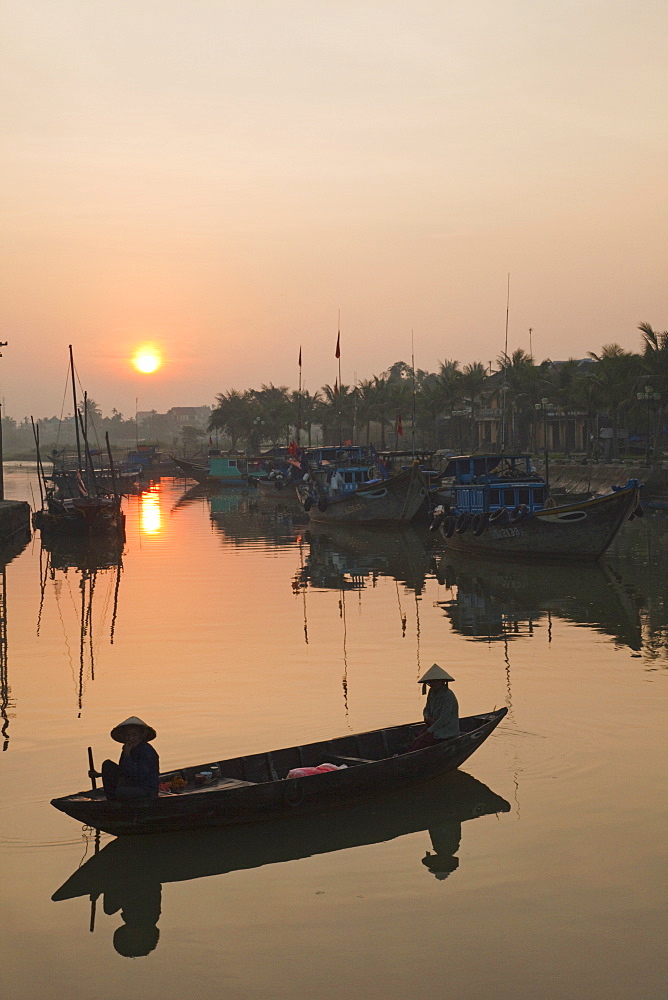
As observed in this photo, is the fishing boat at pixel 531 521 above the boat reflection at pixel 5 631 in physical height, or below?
above

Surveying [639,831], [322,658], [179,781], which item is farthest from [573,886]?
[322,658]

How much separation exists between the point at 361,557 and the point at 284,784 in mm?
29237

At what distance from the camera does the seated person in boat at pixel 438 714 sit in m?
13.2

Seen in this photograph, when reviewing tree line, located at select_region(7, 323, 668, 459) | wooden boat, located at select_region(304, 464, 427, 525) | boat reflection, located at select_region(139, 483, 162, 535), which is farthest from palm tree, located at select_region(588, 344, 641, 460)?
boat reflection, located at select_region(139, 483, 162, 535)

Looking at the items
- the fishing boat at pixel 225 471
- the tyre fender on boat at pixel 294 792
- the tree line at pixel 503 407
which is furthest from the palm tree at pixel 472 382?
the tyre fender on boat at pixel 294 792

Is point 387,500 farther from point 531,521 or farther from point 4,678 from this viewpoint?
point 4,678

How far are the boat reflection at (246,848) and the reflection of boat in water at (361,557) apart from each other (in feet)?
60.1

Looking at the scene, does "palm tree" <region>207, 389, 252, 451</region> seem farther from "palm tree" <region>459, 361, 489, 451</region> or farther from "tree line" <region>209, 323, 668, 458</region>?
"palm tree" <region>459, 361, 489, 451</region>

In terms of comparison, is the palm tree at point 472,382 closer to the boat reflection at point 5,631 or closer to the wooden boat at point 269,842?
the boat reflection at point 5,631

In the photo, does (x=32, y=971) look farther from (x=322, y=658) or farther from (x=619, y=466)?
(x=619, y=466)

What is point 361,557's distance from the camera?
135ft

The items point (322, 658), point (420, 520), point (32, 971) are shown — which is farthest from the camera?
point (420, 520)

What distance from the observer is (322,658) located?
71.2ft

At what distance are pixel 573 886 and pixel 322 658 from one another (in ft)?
37.0
